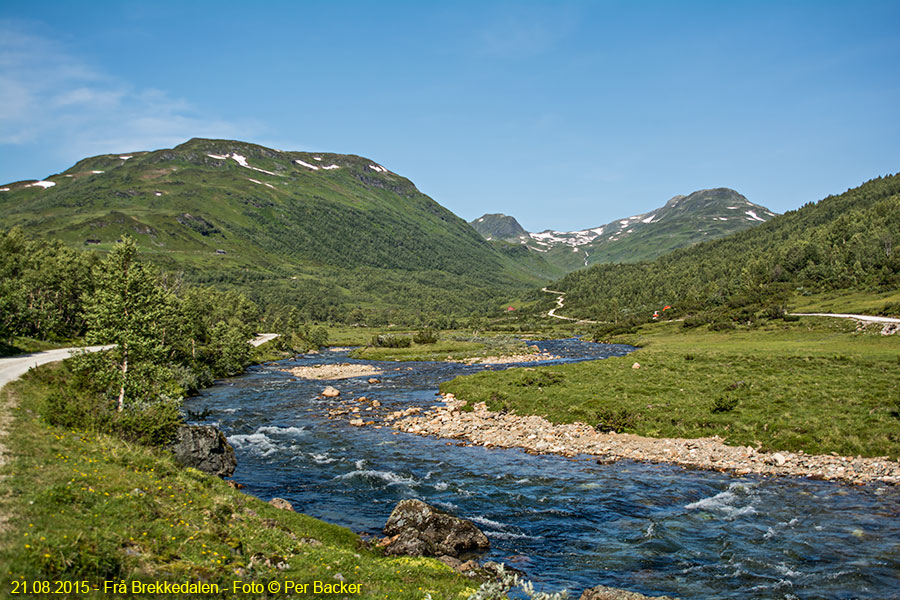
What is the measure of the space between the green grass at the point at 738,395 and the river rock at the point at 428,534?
2068 cm

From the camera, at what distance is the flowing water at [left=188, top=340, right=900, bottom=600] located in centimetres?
1767

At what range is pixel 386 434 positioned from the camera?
41750mm

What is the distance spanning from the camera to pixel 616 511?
79.0ft

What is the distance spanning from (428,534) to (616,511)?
33.1ft

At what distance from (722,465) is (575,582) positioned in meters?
17.2

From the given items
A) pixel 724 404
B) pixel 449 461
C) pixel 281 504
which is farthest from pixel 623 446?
pixel 281 504

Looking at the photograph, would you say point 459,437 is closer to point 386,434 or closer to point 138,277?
point 386,434

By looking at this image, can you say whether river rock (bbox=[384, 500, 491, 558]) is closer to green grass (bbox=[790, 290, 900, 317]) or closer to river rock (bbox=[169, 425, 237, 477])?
river rock (bbox=[169, 425, 237, 477])

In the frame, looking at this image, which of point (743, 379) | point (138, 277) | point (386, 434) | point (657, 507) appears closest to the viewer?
point (657, 507)

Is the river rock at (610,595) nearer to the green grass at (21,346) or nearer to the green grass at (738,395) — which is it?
the green grass at (738,395)

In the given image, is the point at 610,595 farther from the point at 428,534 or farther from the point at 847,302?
the point at 847,302

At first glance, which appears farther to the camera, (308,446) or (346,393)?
(346,393)

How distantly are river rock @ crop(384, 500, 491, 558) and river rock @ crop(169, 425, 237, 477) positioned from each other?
13257 mm

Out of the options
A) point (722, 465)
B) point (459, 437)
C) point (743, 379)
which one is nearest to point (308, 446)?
point (459, 437)
